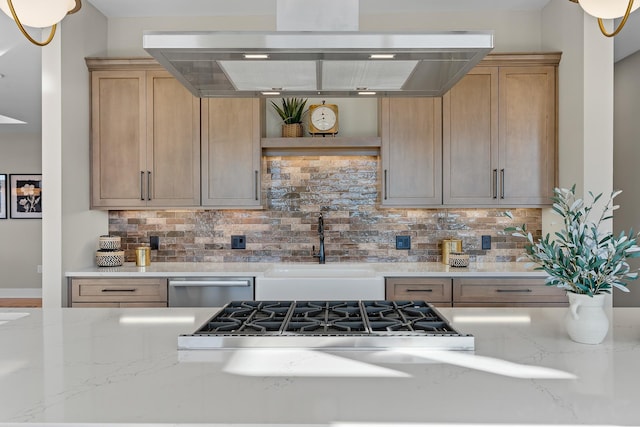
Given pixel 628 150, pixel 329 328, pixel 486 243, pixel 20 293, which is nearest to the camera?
pixel 329 328

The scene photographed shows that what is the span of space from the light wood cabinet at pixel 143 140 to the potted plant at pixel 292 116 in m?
0.62

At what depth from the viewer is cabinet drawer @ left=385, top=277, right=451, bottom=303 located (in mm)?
3086

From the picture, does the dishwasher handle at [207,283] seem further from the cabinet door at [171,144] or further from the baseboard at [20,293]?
the baseboard at [20,293]

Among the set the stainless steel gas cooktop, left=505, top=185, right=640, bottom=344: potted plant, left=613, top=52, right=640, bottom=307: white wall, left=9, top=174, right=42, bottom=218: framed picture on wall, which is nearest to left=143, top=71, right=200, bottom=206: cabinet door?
the stainless steel gas cooktop

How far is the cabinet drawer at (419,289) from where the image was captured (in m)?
3.09

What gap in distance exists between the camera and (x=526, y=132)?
334cm

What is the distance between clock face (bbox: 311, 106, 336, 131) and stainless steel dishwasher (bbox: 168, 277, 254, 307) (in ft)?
4.00

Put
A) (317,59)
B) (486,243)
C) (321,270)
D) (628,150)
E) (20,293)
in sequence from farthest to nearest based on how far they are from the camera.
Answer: (20,293), (628,150), (486,243), (321,270), (317,59)

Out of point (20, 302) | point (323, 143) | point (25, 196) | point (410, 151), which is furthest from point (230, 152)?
point (25, 196)

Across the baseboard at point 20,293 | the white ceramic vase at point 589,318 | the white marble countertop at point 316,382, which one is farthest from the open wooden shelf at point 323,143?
the baseboard at point 20,293

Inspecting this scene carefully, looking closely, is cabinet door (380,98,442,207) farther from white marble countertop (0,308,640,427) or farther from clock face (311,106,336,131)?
white marble countertop (0,308,640,427)

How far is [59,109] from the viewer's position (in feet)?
9.96

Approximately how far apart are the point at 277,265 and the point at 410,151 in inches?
50.3

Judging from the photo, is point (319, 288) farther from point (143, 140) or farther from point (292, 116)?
point (143, 140)
